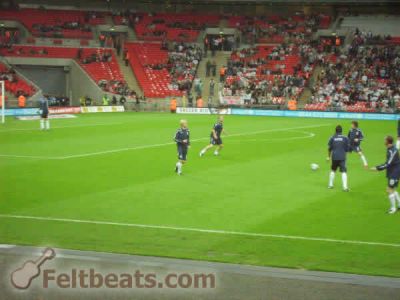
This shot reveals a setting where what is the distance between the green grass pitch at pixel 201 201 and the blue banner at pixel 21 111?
15.8 metres

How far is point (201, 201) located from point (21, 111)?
3458 cm

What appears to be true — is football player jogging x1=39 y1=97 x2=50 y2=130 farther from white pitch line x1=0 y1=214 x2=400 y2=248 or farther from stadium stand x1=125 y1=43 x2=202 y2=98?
stadium stand x1=125 y1=43 x2=202 y2=98

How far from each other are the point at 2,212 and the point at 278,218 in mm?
7286

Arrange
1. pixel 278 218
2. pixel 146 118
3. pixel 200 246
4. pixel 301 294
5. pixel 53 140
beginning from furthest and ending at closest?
pixel 146 118 < pixel 53 140 < pixel 278 218 < pixel 200 246 < pixel 301 294

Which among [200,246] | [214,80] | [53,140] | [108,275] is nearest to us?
[108,275]

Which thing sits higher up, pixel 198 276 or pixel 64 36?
pixel 64 36

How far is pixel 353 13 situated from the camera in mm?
72250

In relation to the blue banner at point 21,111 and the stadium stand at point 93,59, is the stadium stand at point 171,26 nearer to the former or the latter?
the stadium stand at point 93,59

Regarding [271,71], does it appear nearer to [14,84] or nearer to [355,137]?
[14,84]

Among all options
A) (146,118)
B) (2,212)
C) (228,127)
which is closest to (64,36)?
(146,118)

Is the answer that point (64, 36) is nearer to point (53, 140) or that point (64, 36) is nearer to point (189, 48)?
point (189, 48)

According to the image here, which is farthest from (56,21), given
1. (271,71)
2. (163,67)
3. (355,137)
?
(355,137)

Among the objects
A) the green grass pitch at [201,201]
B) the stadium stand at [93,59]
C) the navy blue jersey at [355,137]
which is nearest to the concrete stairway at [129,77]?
the stadium stand at [93,59]

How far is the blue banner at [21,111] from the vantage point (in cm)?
4816
